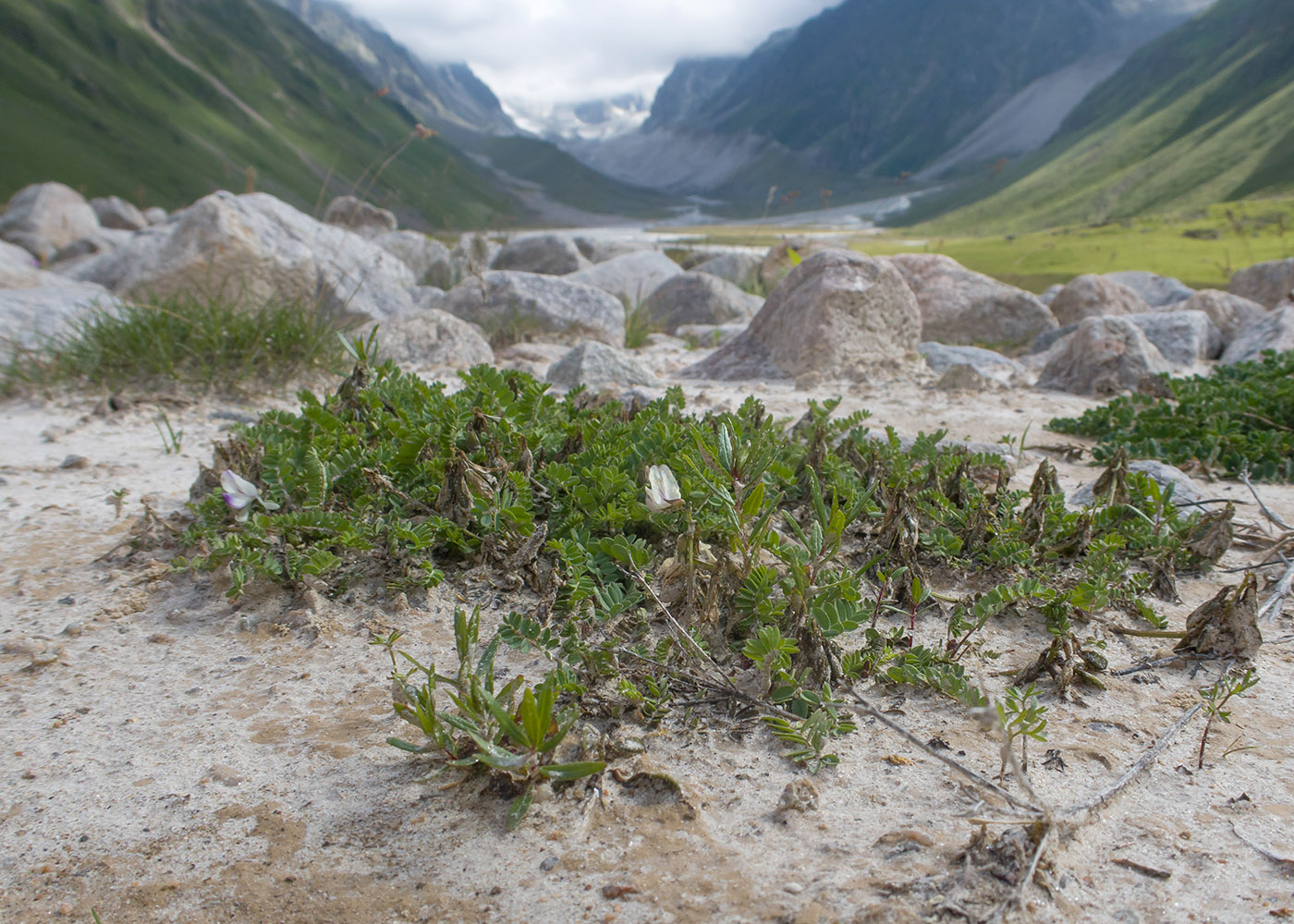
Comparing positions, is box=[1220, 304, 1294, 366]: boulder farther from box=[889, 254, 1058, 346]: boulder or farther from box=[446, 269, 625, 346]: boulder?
box=[446, 269, 625, 346]: boulder

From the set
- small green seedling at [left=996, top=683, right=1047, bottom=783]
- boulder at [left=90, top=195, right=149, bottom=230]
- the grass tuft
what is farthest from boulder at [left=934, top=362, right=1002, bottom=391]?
boulder at [left=90, top=195, right=149, bottom=230]

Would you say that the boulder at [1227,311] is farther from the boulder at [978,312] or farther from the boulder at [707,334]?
the boulder at [707,334]

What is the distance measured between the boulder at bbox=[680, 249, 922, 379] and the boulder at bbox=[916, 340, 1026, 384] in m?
0.36

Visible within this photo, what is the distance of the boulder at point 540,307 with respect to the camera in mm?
8669

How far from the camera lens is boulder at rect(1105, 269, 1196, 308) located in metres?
13.6

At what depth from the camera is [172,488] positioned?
3744 millimetres

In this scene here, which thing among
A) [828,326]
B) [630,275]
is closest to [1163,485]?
[828,326]

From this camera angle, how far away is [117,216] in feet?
106

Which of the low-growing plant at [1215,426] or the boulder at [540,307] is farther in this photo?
the boulder at [540,307]

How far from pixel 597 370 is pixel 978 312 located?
7.07 metres

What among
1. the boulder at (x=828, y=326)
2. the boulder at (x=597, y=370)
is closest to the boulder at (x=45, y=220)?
the boulder at (x=597, y=370)

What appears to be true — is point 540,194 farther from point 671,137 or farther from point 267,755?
point 267,755

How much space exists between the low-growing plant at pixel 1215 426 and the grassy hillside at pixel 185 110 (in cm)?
4298

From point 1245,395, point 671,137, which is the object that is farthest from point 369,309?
point 671,137
